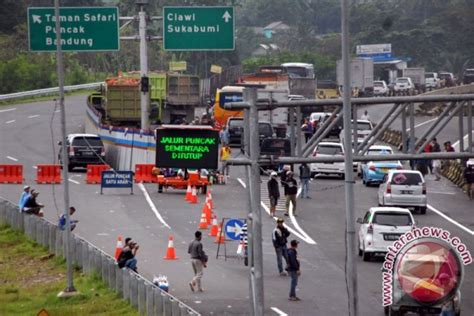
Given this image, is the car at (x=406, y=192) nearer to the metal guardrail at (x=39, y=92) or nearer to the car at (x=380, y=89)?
the metal guardrail at (x=39, y=92)

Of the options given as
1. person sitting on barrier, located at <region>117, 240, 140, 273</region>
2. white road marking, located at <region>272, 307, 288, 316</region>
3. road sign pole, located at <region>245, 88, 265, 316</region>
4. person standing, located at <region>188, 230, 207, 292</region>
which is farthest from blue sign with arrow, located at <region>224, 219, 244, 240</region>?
road sign pole, located at <region>245, 88, 265, 316</region>

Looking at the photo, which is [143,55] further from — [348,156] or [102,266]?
[348,156]

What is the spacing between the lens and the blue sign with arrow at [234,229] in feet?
114

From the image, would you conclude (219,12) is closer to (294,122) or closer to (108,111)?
(108,111)

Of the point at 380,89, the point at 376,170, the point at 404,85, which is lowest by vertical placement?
the point at 376,170

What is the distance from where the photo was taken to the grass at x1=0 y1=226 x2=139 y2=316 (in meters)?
30.6

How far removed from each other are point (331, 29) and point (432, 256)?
16956 centimetres

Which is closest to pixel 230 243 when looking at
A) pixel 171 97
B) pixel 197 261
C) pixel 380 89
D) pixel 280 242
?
pixel 280 242

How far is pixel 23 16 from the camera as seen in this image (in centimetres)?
11581

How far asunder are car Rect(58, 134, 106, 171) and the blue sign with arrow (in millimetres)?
21218

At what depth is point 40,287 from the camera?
113ft

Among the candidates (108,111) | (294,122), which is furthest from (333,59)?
(294,122)

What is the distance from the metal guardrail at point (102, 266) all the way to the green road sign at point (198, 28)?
370 inches

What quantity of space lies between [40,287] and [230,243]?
19.7 ft
